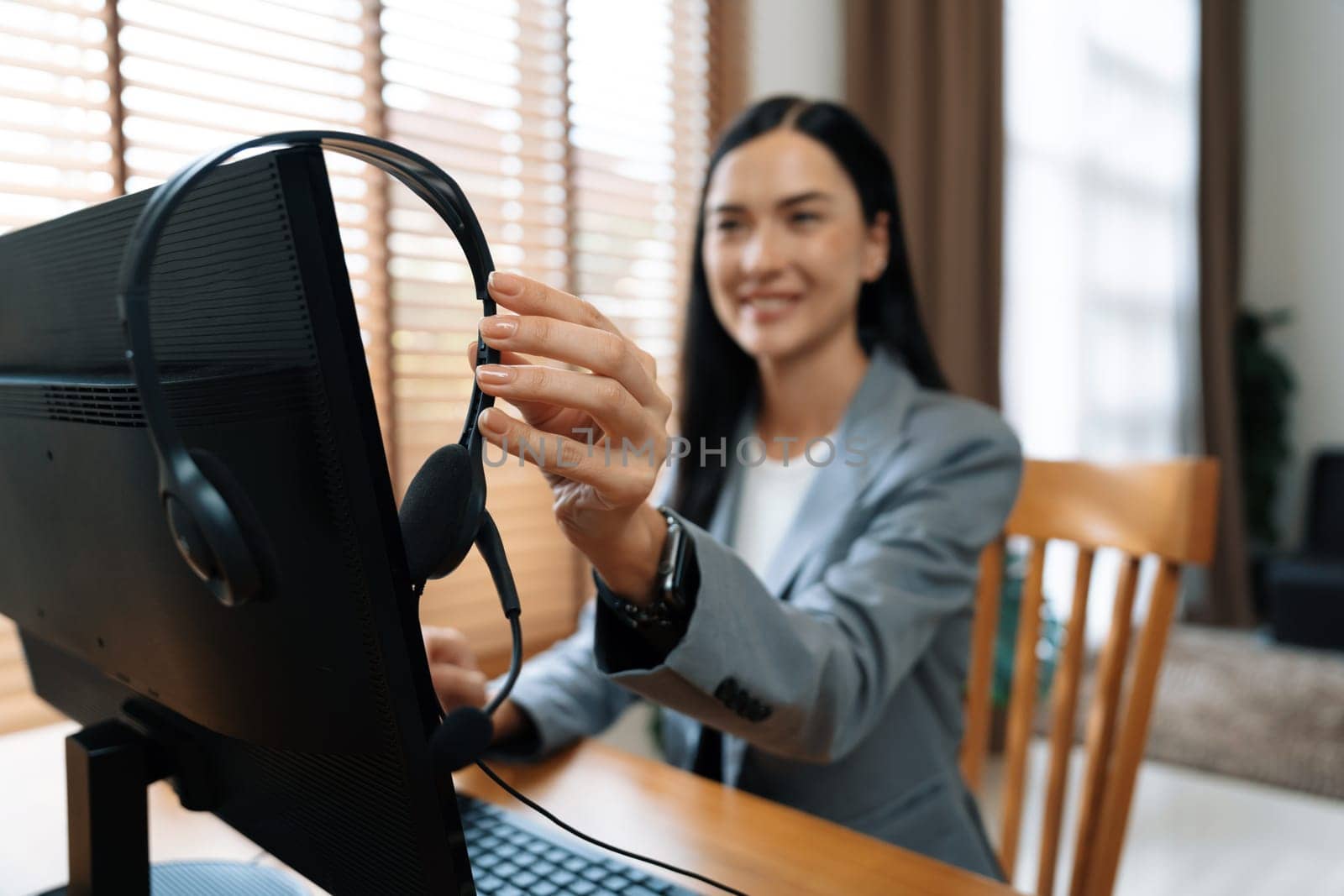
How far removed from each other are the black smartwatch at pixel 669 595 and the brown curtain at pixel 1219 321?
464 centimetres

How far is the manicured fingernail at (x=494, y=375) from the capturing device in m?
0.45

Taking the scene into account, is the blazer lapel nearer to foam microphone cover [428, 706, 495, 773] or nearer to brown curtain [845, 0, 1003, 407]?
foam microphone cover [428, 706, 495, 773]

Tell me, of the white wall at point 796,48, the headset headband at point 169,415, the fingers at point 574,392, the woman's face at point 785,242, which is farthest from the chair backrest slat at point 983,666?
the white wall at point 796,48

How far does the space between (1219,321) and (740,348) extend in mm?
4213

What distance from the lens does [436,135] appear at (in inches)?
66.6

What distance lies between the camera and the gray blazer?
74 cm

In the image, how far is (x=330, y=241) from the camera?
347mm

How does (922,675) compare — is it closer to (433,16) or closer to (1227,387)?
(433,16)

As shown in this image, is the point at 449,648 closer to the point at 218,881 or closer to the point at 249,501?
the point at 218,881

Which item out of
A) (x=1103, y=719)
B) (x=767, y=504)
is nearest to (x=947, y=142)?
(x=767, y=504)


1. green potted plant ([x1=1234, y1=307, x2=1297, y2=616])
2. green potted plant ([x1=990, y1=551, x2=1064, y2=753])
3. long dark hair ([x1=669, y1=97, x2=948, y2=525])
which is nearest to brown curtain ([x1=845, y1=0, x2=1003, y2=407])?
green potted plant ([x1=990, y1=551, x2=1064, y2=753])

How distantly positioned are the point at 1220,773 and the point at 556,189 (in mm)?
2371

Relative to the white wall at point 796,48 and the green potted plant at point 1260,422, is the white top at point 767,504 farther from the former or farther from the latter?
the green potted plant at point 1260,422

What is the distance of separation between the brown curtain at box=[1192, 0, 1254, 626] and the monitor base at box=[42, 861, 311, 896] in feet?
15.8
